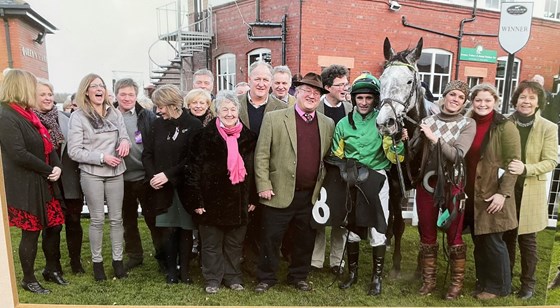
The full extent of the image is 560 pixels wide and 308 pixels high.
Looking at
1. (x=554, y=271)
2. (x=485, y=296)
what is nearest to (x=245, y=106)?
(x=485, y=296)

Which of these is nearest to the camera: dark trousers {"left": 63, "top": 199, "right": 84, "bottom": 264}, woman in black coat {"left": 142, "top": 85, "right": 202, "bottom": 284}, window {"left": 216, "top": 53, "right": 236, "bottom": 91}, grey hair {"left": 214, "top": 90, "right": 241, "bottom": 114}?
grey hair {"left": 214, "top": 90, "right": 241, "bottom": 114}

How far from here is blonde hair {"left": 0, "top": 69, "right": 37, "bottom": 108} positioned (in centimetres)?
251

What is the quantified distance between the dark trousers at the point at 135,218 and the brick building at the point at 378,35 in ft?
3.84

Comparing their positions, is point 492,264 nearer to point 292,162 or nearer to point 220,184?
point 292,162

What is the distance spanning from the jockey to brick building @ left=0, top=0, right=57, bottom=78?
218 centimetres

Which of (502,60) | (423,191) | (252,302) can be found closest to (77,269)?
(252,302)

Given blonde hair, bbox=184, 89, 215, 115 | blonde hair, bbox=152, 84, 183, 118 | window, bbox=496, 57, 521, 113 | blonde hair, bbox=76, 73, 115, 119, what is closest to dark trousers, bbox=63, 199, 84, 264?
blonde hair, bbox=76, 73, 115, 119

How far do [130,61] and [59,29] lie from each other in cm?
51

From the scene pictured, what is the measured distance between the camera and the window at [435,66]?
2689mm

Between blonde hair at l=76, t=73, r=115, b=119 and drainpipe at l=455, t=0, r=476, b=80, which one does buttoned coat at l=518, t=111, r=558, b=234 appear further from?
blonde hair at l=76, t=73, r=115, b=119

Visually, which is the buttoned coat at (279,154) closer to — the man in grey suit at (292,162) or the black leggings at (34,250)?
the man in grey suit at (292,162)

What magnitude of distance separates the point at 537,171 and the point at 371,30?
1.52 m

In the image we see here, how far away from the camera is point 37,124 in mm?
2637

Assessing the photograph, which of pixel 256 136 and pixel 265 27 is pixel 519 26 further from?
pixel 256 136
